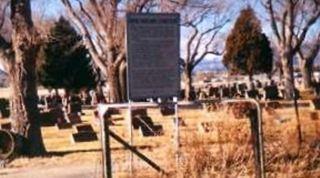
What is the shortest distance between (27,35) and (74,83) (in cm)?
4793

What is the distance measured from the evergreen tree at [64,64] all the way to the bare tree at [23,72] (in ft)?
146

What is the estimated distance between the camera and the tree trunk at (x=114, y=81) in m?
44.1

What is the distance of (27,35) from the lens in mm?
18922

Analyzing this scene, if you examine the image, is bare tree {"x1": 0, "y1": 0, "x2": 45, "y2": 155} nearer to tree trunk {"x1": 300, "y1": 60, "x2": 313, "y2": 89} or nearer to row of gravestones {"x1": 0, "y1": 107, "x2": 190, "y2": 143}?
row of gravestones {"x1": 0, "y1": 107, "x2": 190, "y2": 143}

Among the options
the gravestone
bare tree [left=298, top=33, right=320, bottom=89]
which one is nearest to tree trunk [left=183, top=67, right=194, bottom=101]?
bare tree [left=298, top=33, right=320, bottom=89]

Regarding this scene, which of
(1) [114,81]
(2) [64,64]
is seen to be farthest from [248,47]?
(1) [114,81]

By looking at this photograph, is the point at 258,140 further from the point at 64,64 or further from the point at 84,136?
the point at 64,64

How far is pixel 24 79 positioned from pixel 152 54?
8.25m

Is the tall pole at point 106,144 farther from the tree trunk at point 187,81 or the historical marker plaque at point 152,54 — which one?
the tree trunk at point 187,81

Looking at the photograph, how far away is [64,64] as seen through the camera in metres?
65.4

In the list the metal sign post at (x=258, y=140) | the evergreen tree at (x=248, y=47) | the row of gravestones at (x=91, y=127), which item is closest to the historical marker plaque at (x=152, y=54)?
the metal sign post at (x=258, y=140)

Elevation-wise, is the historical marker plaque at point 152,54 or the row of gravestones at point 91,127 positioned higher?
the historical marker plaque at point 152,54

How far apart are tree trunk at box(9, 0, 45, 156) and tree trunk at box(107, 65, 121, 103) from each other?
80.2 ft

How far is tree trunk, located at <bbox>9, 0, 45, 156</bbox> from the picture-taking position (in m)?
19.0
